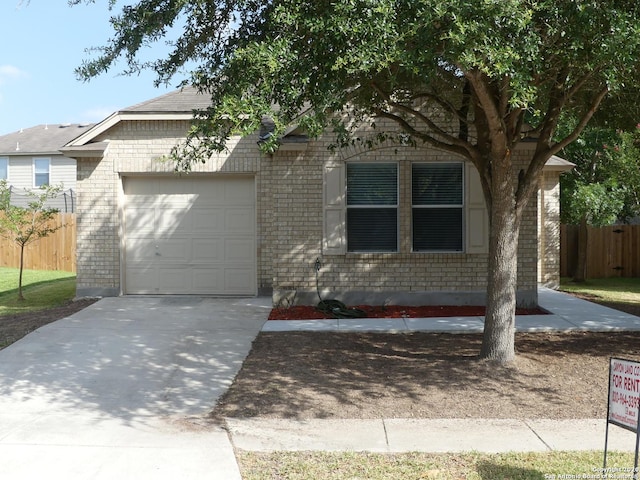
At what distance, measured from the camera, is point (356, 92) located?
26.2ft

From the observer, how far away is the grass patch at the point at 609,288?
14.8 metres

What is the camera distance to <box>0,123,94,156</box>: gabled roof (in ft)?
98.2

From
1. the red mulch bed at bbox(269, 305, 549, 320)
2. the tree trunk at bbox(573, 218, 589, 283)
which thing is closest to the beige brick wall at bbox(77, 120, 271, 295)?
the red mulch bed at bbox(269, 305, 549, 320)

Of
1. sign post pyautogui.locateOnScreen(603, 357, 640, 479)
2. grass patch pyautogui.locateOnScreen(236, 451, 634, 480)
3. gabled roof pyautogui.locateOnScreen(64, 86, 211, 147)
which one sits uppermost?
gabled roof pyautogui.locateOnScreen(64, 86, 211, 147)

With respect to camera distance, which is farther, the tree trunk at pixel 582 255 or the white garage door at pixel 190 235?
the tree trunk at pixel 582 255

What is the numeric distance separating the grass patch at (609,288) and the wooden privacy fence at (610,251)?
617 millimetres

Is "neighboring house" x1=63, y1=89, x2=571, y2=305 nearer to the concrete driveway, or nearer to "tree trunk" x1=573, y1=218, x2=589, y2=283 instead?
the concrete driveway

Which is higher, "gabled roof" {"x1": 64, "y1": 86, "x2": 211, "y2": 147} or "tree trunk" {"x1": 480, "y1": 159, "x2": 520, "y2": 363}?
"gabled roof" {"x1": 64, "y1": 86, "x2": 211, "y2": 147}

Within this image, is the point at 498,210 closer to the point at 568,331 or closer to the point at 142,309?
the point at 568,331

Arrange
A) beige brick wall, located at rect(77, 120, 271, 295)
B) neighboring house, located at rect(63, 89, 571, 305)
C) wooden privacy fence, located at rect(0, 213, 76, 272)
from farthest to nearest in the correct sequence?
wooden privacy fence, located at rect(0, 213, 76, 272) < beige brick wall, located at rect(77, 120, 271, 295) < neighboring house, located at rect(63, 89, 571, 305)

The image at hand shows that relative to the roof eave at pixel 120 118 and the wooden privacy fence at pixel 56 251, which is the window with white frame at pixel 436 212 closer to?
the roof eave at pixel 120 118

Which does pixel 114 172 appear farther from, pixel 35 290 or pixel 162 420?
pixel 162 420

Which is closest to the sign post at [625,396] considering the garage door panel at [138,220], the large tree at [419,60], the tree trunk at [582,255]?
the large tree at [419,60]

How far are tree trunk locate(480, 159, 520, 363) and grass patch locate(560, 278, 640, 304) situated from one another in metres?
7.53
